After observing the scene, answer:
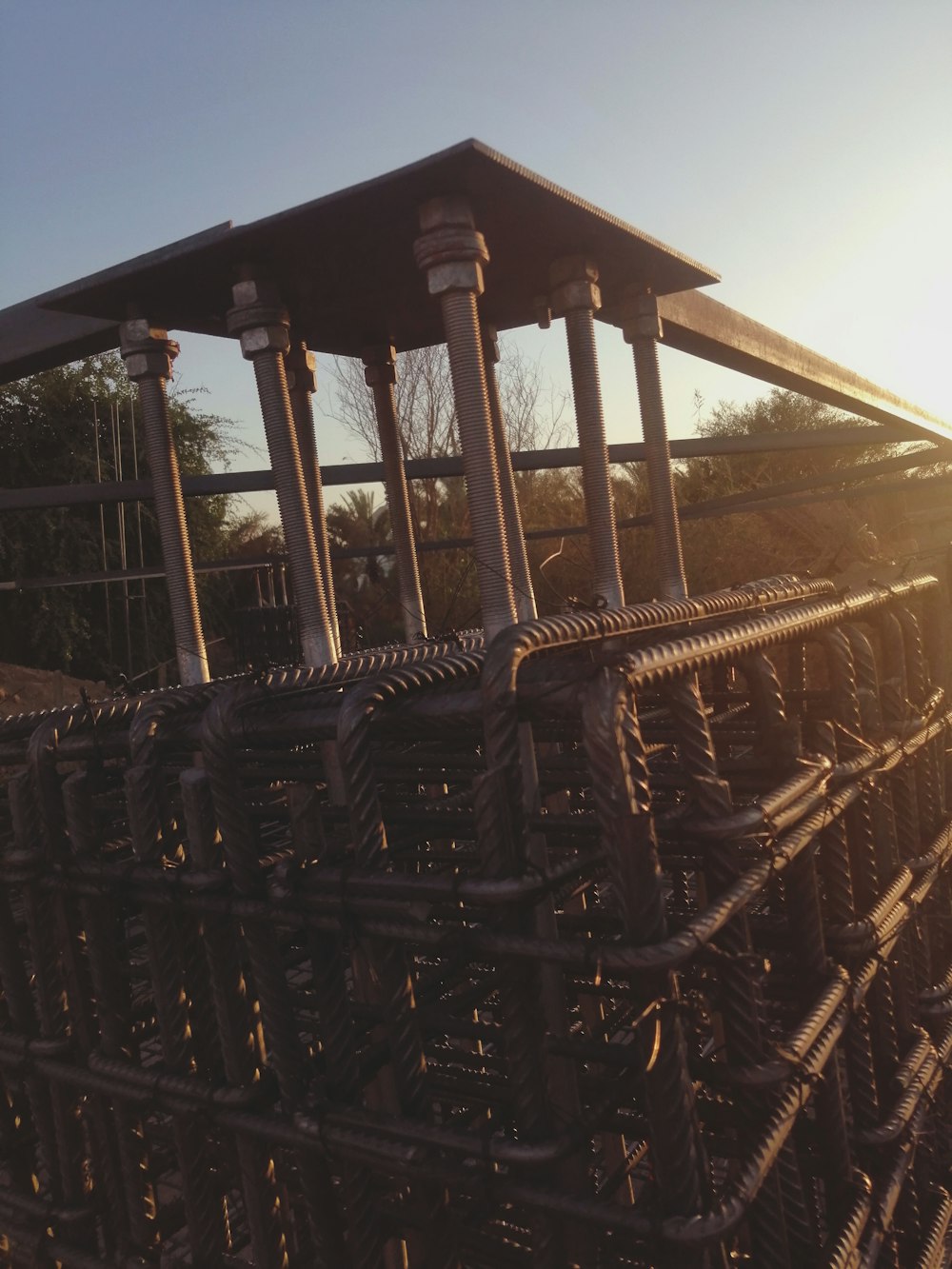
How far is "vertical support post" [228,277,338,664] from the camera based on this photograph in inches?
180

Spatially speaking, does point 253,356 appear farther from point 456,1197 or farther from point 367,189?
point 456,1197

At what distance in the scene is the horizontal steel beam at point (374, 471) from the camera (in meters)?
5.81

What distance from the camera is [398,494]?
6312 millimetres

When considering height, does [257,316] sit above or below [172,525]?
above

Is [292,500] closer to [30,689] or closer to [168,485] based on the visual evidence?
[168,485]

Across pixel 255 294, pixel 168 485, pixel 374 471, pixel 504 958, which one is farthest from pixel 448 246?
pixel 504 958

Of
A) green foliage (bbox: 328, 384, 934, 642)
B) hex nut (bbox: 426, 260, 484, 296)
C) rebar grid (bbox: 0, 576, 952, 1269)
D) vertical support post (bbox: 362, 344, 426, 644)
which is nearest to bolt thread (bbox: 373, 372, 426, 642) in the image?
vertical support post (bbox: 362, 344, 426, 644)

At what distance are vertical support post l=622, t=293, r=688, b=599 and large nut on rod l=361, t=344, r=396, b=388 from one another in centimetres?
158

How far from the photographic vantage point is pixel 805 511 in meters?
21.0

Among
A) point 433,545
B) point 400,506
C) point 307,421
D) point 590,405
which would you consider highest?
point 307,421

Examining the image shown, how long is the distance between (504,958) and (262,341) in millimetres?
3678

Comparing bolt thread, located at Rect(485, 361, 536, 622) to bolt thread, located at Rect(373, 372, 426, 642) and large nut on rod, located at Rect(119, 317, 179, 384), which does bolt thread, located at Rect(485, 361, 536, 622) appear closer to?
bolt thread, located at Rect(373, 372, 426, 642)

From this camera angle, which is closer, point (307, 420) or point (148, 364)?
point (148, 364)

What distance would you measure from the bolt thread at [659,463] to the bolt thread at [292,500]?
7.05 ft
